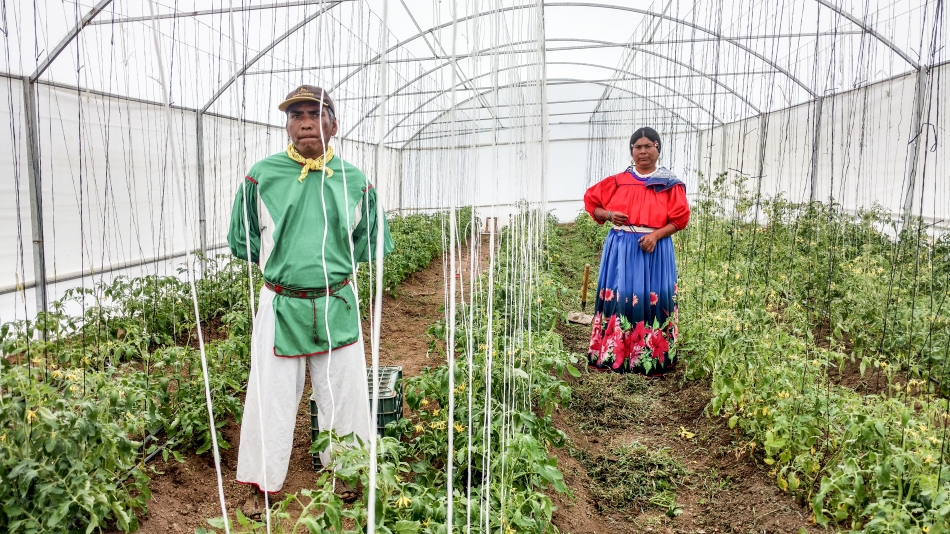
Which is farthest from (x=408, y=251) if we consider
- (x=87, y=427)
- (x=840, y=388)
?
(x=87, y=427)

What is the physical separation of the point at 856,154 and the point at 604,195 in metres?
6.11

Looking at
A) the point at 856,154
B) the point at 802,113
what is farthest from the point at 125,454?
the point at 802,113

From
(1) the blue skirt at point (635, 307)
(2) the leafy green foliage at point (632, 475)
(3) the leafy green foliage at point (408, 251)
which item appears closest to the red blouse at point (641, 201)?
(1) the blue skirt at point (635, 307)

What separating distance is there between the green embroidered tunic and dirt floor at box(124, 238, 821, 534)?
2.34ft

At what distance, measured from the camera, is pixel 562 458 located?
9.29 feet

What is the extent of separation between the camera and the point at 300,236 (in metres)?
2.11

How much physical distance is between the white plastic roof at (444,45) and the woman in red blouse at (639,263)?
1.83ft

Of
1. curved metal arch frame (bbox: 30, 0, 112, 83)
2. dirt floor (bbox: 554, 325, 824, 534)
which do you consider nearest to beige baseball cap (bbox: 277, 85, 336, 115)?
dirt floor (bbox: 554, 325, 824, 534)

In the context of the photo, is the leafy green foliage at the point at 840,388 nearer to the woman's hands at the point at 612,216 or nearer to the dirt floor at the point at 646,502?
the dirt floor at the point at 646,502

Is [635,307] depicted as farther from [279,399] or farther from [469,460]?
[469,460]

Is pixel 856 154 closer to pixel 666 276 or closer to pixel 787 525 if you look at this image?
pixel 666 276

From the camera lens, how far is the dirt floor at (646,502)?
2312 mm

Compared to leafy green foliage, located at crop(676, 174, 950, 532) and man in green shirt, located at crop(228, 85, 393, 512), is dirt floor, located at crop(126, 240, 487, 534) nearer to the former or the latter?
man in green shirt, located at crop(228, 85, 393, 512)

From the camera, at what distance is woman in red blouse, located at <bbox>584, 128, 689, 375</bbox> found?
3.57m
